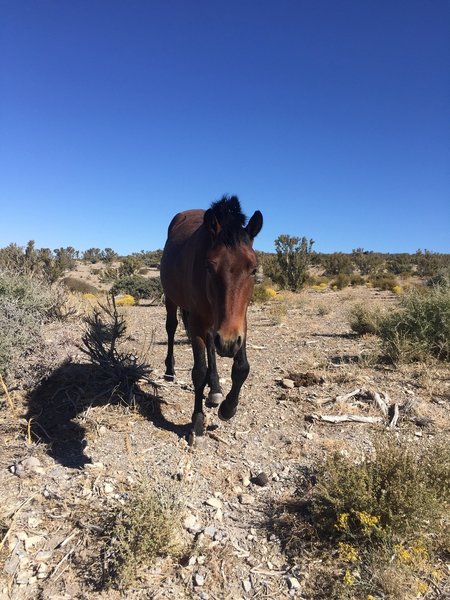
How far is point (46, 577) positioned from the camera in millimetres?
2291

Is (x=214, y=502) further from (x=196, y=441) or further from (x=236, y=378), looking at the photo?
(x=236, y=378)

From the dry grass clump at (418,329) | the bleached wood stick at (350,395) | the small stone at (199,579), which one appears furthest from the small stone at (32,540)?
the dry grass clump at (418,329)

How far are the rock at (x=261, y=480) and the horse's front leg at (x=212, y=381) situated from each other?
2.37ft

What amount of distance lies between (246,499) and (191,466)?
23.8 inches

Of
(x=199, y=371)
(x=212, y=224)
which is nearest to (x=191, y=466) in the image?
(x=199, y=371)

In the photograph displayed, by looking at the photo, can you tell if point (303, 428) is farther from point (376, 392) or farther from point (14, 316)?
point (14, 316)

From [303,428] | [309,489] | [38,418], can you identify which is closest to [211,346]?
[303,428]

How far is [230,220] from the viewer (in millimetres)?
3346

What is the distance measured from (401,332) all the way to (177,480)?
5.00 metres

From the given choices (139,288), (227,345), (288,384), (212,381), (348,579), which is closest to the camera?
(348,579)

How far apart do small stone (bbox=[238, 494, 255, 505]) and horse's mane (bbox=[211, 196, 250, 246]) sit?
6.36 feet

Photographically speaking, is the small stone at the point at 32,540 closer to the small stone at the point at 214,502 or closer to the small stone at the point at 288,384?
the small stone at the point at 214,502

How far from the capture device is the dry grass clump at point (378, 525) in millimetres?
2203

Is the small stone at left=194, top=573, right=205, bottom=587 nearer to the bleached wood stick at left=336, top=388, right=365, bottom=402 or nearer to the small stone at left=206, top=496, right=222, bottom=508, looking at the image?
the small stone at left=206, top=496, right=222, bottom=508
